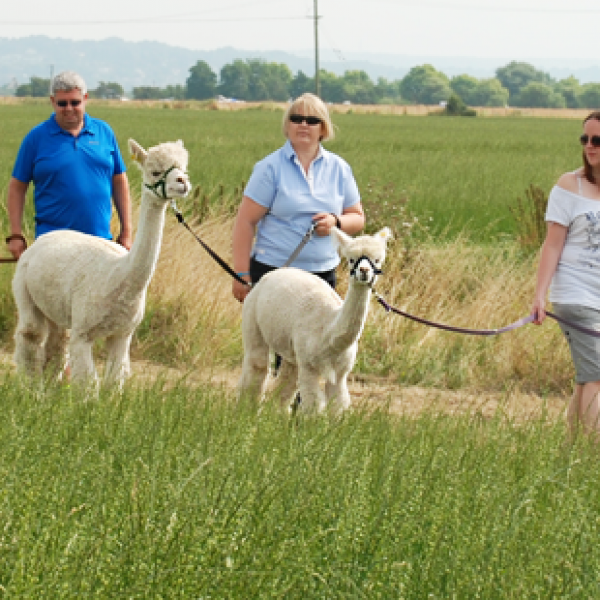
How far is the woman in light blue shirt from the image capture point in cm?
545

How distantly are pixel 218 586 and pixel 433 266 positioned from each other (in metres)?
7.25

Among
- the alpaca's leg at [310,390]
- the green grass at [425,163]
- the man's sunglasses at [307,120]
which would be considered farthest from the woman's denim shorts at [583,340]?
the green grass at [425,163]

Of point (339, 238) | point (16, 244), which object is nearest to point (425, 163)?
point (16, 244)

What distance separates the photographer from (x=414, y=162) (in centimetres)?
2511

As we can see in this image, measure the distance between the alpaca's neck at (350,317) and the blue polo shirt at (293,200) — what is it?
82 centimetres

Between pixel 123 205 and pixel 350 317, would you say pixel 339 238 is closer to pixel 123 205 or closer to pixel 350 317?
pixel 350 317

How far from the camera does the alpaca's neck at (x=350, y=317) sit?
4645mm

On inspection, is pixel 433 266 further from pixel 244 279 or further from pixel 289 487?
pixel 289 487

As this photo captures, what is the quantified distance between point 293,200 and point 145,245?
2.66 ft

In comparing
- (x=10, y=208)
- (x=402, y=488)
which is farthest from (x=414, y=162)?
(x=402, y=488)

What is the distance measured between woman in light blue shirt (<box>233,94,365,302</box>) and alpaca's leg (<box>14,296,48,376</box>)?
3.90 feet

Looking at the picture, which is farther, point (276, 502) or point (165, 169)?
point (165, 169)

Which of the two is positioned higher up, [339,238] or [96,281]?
[339,238]

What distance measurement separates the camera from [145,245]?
5.21 meters
